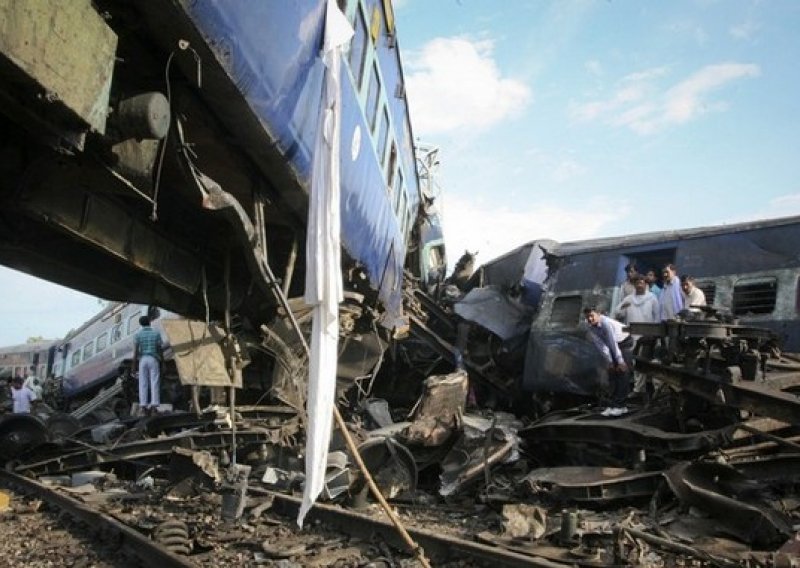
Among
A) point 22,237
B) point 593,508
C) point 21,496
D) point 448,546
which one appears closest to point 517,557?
point 448,546

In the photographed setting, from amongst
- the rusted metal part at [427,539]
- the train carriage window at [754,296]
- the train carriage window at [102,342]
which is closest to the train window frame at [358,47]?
the rusted metal part at [427,539]

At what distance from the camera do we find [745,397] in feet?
17.0

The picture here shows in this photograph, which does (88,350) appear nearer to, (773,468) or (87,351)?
(87,351)

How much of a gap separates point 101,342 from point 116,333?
2.97 ft

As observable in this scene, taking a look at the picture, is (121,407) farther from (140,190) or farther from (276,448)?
(140,190)

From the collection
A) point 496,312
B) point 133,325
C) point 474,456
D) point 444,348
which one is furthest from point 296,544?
point 133,325

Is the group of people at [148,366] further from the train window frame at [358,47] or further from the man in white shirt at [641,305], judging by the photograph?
the man in white shirt at [641,305]

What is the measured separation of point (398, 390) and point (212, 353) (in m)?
Answer: 8.55

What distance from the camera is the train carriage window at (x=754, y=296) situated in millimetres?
8836

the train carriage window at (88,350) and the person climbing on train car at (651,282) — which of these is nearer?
the person climbing on train car at (651,282)

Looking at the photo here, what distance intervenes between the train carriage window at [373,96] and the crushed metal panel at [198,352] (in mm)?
2267

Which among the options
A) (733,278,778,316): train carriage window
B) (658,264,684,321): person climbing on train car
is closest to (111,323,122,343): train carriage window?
(658,264,684,321): person climbing on train car

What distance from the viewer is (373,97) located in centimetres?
575

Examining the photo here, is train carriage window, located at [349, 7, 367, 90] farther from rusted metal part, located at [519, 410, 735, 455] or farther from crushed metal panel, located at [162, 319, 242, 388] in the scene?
rusted metal part, located at [519, 410, 735, 455]
